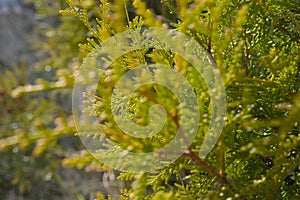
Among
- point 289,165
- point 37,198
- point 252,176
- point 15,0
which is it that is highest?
point 289,165

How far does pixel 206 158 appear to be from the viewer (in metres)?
0.84

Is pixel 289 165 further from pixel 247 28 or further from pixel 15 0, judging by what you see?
pixel 15 0

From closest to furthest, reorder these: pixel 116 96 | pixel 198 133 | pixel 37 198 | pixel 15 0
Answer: pixel 198 133
pixel 116 96
pixel 37 198
pixel 15 0

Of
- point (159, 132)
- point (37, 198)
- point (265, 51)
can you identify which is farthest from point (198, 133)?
point (37, 198)

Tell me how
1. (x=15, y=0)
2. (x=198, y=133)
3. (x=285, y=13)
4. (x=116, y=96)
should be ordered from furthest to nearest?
(x=15, y=0), (x=285, y=13), (x=116, y=96), (x=198, y=133)

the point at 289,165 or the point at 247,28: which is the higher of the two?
the point at 247,28

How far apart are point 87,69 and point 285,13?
1.60ft

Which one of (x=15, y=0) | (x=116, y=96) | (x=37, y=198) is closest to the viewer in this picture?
(x=116, y=96)

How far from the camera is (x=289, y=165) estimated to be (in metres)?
0.83

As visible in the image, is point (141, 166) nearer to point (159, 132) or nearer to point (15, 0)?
point (159, 132)

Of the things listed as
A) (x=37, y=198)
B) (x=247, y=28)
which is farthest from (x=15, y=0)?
(x=247, y=28)

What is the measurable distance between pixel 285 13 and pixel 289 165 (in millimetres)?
400

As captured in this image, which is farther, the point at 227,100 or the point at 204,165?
the point at 227,100

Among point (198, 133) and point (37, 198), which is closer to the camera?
point (198, 133)
